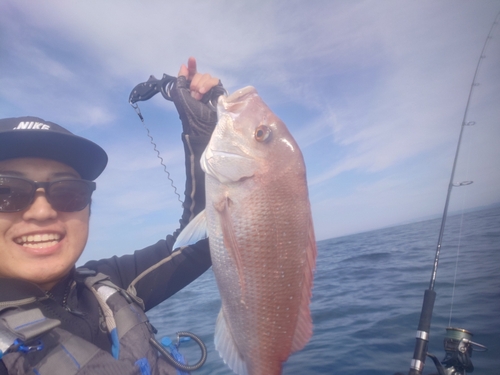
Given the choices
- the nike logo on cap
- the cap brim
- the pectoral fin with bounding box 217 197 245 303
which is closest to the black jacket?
the pectoral fin with bounding box 217 197 245 303

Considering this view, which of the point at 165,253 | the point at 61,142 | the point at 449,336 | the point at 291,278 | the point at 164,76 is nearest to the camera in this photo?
the point at 291,278

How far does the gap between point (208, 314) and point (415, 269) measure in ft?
22.5

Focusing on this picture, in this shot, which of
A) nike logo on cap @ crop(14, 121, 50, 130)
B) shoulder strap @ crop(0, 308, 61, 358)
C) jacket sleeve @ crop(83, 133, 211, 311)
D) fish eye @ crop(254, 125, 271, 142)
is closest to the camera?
shoulder strap @ crop(0, 308, 61, 358)

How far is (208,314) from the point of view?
8039 mm

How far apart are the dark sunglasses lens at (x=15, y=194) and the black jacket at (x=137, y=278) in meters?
0.43

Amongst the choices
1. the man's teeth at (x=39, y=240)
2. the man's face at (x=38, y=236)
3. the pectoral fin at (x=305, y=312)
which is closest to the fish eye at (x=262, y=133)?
the pectoral fin at (x=305, y=312)

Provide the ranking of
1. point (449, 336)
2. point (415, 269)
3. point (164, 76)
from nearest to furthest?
point (164, 76)
point (449, 336)
point (415, 269)

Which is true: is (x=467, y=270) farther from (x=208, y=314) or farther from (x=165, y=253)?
(x=165, y=253)

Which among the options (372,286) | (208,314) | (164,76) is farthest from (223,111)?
(372,286)

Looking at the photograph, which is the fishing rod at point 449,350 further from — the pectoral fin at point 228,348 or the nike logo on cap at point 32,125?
the nike logo on cap at point 32,125

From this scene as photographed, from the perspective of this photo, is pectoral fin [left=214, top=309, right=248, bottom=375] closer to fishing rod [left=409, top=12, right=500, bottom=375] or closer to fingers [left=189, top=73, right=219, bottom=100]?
fingers [left=189, top=73, right=219, bottom=100]

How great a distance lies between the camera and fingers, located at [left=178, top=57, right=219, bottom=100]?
2.00 m

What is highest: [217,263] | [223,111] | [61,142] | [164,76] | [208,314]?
[164,76]

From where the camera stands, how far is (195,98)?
2.03 metres
